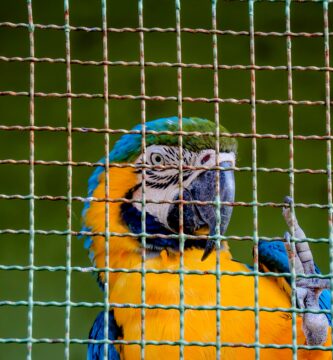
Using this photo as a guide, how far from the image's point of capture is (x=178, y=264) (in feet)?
6.39

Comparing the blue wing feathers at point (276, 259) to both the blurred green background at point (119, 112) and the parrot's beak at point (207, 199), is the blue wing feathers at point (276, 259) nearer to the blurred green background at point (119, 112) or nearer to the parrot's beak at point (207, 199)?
the parrot's beak at point (207, 199)

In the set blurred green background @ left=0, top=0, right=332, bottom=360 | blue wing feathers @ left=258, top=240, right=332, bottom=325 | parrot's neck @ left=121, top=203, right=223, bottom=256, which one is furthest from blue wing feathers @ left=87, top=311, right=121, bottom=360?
blurred green background @ left=0, top=0, right=332, bottom=360

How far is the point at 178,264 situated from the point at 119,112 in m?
1.04

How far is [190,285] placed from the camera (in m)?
1.88

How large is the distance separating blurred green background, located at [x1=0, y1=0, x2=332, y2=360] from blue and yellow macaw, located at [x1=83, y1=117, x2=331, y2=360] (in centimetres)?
74

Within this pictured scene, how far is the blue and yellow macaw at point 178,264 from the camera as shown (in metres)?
1.83

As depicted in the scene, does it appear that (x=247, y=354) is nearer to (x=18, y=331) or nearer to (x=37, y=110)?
(x=18, y=331)

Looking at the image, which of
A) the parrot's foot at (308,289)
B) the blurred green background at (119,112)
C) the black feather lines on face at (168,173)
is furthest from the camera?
the blurred green background at (119,112)

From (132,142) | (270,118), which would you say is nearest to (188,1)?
(270,118)

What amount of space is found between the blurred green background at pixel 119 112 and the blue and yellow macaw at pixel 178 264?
736 millimetres

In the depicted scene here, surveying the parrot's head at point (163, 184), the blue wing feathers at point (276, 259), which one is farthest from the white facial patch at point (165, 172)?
the blue wing feathers at point (276, 259)

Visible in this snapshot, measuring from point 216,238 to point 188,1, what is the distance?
1.68 metres

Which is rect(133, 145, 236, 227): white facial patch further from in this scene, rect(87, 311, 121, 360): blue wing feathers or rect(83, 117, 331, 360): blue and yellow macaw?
rect(87, 311, 121, 360): blue wing feathers

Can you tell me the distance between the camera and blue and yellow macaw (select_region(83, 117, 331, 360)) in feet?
6.02
